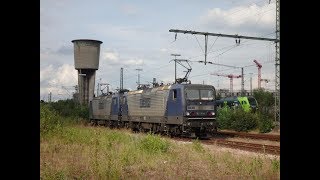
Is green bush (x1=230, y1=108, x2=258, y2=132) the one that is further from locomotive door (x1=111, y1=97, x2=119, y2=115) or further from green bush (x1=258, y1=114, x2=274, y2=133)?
locomotive door (x1=111, y1=97, x2=119, y2=115)

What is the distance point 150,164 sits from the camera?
11.0 meters

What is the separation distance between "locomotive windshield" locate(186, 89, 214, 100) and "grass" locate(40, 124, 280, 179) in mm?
5574

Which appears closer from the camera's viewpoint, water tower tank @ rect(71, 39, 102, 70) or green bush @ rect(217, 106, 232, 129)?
green bush @ rect(217, 106, 232, 129)

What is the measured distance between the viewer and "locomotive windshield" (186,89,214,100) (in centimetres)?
2102

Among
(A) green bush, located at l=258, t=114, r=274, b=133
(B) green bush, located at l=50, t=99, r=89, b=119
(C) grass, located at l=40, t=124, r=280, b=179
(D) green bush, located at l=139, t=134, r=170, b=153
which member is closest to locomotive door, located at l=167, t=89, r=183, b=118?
(C) grass, located at l=40, t=124, r=280, b=179

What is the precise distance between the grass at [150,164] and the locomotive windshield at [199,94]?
5.57 metres

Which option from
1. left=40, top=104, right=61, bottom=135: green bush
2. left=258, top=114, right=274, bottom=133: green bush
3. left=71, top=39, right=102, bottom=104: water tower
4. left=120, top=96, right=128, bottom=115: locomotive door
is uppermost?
left=71, top=39, right=102, bottom=104: water tower

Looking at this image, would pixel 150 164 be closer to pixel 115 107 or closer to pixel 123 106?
pixel 123 106

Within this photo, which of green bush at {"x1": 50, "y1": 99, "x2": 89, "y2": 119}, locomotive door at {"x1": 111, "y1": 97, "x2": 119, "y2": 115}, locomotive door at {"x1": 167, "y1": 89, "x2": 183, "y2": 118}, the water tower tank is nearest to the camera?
locomotive door at {"x1": 167, "y1": 89, "x2": 183, "y2": 118}

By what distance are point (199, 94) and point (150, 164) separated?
35.4 feet

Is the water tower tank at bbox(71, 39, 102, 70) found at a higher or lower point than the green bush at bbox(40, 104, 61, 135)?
higher
